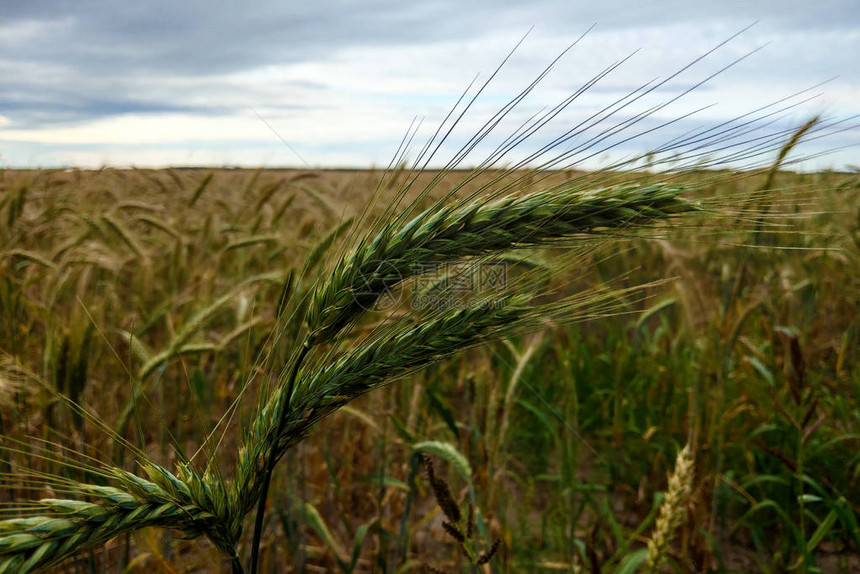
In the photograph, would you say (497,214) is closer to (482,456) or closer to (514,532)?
(482,456)

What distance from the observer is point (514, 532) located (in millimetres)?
2715

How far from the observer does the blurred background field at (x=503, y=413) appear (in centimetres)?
219

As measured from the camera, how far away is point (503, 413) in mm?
2363

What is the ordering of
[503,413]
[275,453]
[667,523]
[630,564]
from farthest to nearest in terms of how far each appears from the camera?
[503,413]
[630,564]
[667,523]
[275,453]

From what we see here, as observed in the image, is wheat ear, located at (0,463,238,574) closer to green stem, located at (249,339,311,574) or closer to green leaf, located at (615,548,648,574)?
green stem, located at (249,339,311,574)

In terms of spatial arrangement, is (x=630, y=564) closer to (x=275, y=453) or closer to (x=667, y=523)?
(x=667, y=523)

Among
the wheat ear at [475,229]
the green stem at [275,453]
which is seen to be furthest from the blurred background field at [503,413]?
the green stem at [275,453]

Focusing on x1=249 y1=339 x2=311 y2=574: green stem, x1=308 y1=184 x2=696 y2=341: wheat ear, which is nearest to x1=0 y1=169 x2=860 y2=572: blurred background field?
x1=308 y1=184 x2=696 y2=341: wheat ear

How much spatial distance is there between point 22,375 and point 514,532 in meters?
2.02

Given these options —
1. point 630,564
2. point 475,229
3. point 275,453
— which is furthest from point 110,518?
point 630,564

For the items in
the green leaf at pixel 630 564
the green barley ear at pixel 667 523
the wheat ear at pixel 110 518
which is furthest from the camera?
the green leaf at pixel 630 564

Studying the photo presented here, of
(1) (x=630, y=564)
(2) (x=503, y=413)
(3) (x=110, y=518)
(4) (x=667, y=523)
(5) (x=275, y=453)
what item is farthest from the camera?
(2) (x=503, y=413)

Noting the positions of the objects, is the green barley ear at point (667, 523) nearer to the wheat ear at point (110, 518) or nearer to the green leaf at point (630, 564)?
the green leaf at point (630, 564)

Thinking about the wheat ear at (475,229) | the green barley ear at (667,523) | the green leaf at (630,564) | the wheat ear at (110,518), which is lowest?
the green leaf at (630,564)
